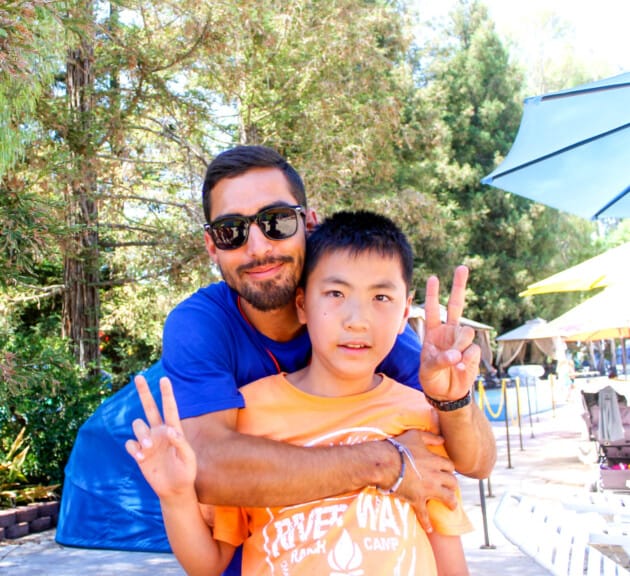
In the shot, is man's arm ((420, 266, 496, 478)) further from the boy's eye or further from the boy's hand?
the boy's hand

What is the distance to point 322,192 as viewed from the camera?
11.6m

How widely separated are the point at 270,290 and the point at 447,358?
54cm

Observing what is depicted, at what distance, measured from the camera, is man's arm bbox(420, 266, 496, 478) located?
1675 mm

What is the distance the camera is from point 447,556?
5.82ft

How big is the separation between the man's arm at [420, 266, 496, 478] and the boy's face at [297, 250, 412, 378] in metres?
0.10

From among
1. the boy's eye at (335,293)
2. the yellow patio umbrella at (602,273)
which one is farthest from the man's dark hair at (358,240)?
the yellow patio umbrella at (602,273)

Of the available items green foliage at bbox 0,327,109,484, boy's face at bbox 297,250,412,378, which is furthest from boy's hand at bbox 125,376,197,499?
green foliage at bbox 0,327,109,484

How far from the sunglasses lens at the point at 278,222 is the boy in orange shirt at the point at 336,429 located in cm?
7

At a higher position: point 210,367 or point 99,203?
point 99,203

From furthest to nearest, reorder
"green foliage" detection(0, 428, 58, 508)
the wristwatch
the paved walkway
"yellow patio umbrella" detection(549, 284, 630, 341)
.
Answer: "yellow patio umbrella" detection(549, 284, 630, 341), "green foliage" detection(0, 428, 58, 508), the paved walkway, the wristwatch

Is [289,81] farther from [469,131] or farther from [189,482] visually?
[469,131]

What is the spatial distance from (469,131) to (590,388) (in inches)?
913

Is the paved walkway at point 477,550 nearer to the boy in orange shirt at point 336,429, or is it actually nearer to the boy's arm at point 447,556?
the boy's arm at point 447,556

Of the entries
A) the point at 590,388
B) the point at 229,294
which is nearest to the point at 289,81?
the point at 590,388
